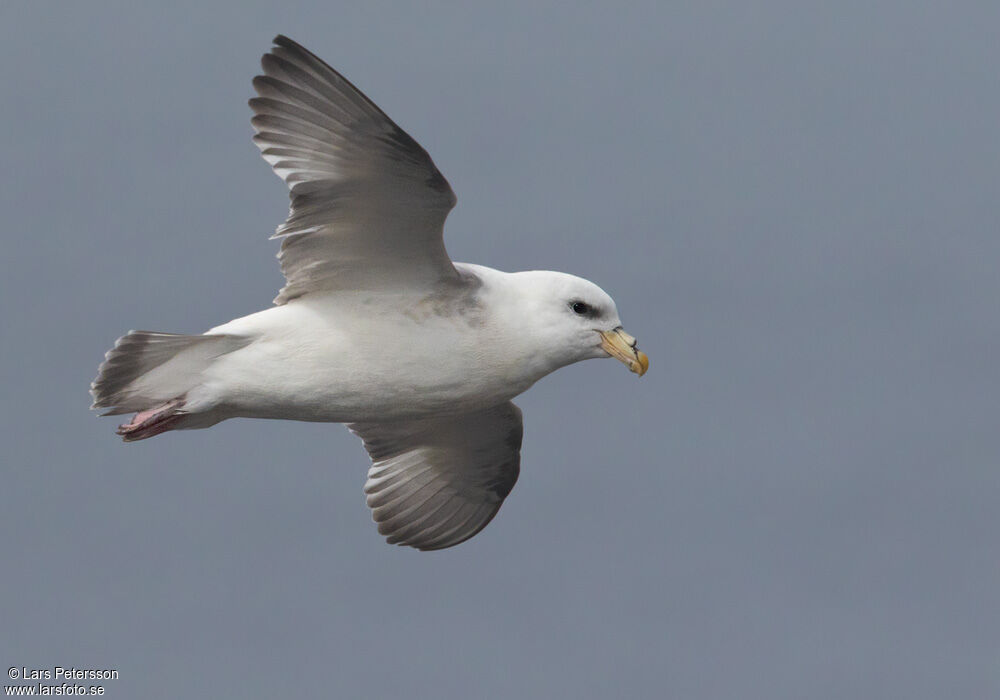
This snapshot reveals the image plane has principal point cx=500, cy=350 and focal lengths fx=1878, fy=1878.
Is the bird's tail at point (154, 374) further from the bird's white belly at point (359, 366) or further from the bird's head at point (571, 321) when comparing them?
the bird's head at point (571, 321)

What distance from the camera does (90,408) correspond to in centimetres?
1194

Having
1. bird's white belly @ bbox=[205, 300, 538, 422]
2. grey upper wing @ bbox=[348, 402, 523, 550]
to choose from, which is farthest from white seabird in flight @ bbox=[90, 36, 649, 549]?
grey upper wing @ bbox=[348, 402, 523, 550]

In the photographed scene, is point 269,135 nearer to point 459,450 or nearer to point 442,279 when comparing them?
point 442,279

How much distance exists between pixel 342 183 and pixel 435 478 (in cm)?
319

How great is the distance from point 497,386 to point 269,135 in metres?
2.09

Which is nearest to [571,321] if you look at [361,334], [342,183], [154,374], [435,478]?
[361,334]

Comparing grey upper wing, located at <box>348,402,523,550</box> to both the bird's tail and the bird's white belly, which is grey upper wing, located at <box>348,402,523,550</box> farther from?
the bird's tail

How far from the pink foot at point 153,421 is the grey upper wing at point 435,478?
6.62 ft

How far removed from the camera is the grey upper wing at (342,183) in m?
11.0

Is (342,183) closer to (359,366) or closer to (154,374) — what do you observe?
(359,366)

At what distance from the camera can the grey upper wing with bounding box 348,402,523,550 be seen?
13594 millimetres

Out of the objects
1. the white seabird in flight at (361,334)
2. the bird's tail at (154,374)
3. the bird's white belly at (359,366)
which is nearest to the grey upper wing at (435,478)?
the white seabird in flight at (361,334)

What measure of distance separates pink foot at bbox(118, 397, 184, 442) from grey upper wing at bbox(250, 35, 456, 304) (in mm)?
1063

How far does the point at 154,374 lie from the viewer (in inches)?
467
